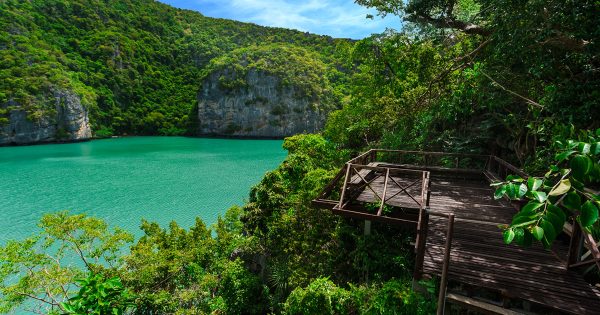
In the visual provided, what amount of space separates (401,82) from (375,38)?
1.81 metres

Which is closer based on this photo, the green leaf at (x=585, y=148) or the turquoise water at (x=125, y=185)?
the green leaf at (x=585, y=148)

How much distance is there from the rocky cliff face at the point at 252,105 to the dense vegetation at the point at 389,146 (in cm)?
4828

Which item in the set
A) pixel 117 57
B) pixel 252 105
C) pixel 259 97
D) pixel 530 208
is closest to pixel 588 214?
pixel 530 208

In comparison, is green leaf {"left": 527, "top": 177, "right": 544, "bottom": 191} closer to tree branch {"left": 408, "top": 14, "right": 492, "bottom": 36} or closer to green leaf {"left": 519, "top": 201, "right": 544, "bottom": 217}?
green leaf {"left": 519, "top": 201, "right": 544, "bottom": 217}

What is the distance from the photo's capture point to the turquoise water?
671 inches

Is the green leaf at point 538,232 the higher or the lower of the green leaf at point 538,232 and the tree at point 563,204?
the lower

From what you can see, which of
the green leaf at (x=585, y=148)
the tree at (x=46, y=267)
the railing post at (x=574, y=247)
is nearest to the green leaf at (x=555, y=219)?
the green leaf at (x=585, y=148)

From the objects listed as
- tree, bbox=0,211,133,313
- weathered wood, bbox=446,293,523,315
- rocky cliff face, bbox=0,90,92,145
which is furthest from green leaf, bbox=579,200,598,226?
rocky cliff face, bbox=0,90,92,145

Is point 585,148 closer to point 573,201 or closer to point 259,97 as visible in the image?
point 573,201

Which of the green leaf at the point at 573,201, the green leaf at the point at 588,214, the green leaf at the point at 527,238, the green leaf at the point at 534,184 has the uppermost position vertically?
the green leaf at the point at 534,184

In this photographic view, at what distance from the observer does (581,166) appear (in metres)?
1.06

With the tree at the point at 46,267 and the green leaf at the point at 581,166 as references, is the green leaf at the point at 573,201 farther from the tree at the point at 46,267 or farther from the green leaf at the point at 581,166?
the tree at the point at 46,267

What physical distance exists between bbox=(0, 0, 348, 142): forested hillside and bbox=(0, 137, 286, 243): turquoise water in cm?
1577

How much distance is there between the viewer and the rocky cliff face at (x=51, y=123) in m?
45.2
